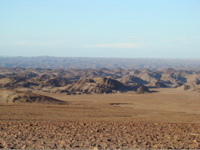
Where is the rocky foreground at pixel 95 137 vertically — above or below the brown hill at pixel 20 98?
above

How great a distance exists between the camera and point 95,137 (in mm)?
10797

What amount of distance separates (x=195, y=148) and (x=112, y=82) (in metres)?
62.8

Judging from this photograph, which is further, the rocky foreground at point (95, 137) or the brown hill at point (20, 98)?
the brown hill at point (20, 98)

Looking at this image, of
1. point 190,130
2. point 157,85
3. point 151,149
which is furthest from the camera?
point 157,85

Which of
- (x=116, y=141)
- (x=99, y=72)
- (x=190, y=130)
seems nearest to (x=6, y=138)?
(x=116, y=141)

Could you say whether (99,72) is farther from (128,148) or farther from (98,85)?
(128,148)

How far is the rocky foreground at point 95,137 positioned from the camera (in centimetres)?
952

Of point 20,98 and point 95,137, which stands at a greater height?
point 95,137

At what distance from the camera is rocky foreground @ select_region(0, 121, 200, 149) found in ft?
31.2

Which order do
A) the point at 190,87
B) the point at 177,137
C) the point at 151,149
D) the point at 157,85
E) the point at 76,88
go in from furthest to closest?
1. the point at 157,85
2. the point at 190,87
3. the point at 76,88
4. the point at 177,137
5. the point at 151,149

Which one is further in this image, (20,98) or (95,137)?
(20,98)

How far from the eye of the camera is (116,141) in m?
10.2

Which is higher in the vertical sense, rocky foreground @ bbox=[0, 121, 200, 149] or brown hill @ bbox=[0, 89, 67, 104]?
rocky foreground @ bbox=[0, 121, 200, 149]

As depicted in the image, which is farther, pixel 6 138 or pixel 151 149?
pixel 6 138
